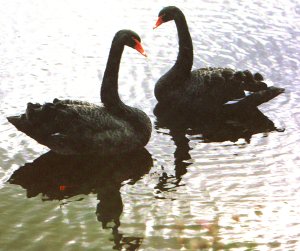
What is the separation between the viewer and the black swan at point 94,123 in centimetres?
651

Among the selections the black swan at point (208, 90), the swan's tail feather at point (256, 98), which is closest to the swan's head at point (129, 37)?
the black swan at point (208, 90)

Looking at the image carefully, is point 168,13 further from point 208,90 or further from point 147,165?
point 147,165

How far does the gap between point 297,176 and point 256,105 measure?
78.3 inches

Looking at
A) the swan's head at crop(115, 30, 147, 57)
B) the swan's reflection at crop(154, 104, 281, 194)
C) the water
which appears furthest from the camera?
the swan's reflection at crop(154, 104, 281, 194)

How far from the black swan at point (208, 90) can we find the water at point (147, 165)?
0.90 feet

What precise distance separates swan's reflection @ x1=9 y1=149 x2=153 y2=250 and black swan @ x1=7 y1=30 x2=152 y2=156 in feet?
0.44

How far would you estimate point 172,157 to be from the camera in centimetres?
693

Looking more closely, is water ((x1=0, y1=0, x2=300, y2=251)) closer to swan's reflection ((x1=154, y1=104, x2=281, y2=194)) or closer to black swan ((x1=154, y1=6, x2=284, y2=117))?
swan's reflection ((x1=154, y1=104, x2=281, y2=194))

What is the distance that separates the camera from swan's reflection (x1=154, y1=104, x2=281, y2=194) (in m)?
7.42

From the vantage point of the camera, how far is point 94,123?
21.9ft

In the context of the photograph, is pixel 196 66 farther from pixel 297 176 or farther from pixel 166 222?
pixel 166 222

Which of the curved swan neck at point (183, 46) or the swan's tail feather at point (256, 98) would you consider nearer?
the swan's tail feather at point (256, 98)

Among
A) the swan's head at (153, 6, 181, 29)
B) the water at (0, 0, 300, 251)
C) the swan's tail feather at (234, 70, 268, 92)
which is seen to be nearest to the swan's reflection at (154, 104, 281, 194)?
the water at (0, 0, 300, 251)

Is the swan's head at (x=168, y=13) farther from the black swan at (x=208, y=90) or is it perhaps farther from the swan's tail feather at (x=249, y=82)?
the swan's tail feather at (x=249, y=82)
